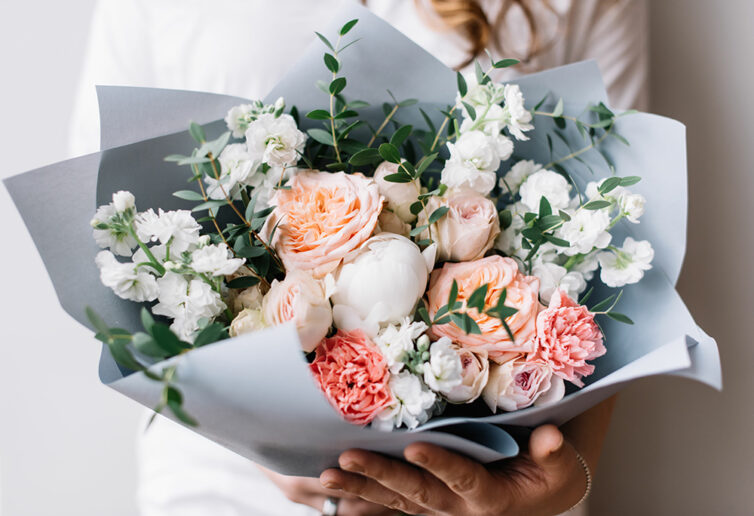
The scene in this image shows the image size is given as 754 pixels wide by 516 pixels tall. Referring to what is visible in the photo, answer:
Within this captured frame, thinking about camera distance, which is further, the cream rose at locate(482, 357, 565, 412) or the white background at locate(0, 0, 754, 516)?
the white background at locate(0, 0, 754, 516)

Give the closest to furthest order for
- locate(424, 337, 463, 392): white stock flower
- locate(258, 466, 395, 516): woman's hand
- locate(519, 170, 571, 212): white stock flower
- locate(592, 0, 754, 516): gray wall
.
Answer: locate(424, 337, 463, 392): white stock flower, locate(519, 170, 571, 212): white stock flower, locate(258, 466, 395, 516): woman's hand, locate(592, 0, 754, 516): gray wall

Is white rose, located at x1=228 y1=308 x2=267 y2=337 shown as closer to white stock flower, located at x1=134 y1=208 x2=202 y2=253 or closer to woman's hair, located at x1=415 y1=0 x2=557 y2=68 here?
white stock flower, located at x1=134 y1=208 x2=202 y2=253

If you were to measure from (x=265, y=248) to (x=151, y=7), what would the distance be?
0.51 m

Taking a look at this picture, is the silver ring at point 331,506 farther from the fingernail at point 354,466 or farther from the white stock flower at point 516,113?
the white stock flower at point 516,113

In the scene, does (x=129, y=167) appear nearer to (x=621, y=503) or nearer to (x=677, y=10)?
(x=677, y=10)

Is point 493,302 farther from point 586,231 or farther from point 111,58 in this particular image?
point 111,58

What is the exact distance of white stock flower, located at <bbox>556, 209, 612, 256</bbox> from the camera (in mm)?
525

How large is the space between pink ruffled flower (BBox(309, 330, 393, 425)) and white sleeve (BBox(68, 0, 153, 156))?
1.90 feet

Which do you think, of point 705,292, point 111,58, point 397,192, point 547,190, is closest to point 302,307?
point 397,192

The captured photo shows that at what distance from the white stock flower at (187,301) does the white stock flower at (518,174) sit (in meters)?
0.31

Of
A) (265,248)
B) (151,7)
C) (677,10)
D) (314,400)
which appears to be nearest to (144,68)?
(151,7)

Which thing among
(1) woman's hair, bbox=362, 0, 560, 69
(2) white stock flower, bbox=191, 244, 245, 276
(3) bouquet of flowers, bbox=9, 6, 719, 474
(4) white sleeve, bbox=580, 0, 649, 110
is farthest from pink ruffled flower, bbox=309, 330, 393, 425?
(4) white sleeve, bbox=580, 0, 649, 110

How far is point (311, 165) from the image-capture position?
579 mm

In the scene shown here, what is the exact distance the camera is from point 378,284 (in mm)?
472
